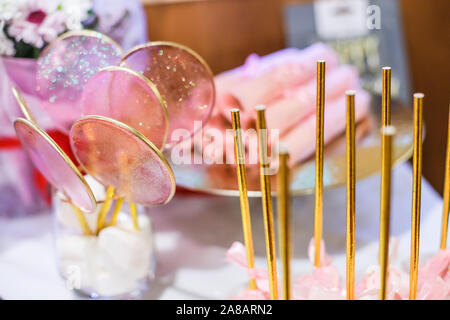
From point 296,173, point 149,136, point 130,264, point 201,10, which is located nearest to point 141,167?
point 149,136

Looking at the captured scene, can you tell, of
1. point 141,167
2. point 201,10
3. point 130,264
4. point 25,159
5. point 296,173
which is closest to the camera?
point 141,167

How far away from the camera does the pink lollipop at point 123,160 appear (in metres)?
0.46

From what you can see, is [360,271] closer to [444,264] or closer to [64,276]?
[444,264]

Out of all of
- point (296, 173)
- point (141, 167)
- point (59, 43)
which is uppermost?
point (59, 43)

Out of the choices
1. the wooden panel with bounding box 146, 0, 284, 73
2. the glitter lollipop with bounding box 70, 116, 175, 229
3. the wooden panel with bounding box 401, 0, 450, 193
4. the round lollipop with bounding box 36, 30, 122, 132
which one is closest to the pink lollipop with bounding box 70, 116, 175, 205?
the glitter lollipop with bounding box 70, 116, 175, 229

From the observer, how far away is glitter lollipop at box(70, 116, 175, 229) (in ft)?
1.53

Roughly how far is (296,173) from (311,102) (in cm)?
15

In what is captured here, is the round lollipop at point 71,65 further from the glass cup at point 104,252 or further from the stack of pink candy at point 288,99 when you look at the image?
the stack of pink candy at point 288,99

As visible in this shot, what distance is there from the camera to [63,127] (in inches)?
25.2

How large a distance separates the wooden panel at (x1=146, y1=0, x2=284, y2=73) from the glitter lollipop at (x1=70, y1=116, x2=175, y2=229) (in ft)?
2.16

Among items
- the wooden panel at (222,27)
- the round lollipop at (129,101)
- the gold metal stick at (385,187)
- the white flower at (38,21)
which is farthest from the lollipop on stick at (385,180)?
the wooden panel at (222,27)

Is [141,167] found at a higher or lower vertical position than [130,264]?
higher

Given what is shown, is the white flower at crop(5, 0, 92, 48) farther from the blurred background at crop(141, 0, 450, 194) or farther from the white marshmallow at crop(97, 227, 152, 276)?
the blurred background at crop(141, 0, 450, 194)

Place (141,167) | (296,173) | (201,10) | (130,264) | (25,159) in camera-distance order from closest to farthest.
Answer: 1. (141,167)
2. (130,264)
3. (296,173)
4. (25,159)
5. (201,10)
